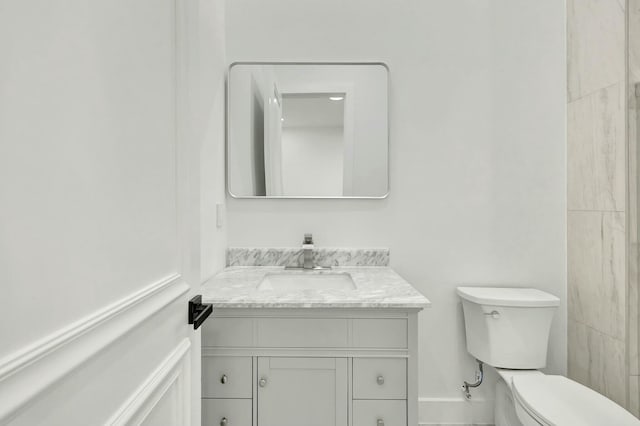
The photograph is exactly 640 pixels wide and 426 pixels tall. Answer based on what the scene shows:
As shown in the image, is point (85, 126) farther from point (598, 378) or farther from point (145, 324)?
point (598, 378)

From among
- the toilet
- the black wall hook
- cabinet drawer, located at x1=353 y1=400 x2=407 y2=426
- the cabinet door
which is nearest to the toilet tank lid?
the toilet

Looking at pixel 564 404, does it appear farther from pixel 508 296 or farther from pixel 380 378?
pixel 380 378

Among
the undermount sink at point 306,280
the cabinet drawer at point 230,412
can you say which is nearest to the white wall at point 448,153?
the undermount sink at point 306,280

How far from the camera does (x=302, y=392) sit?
1287 millimetres

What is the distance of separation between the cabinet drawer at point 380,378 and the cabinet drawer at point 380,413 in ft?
0.08

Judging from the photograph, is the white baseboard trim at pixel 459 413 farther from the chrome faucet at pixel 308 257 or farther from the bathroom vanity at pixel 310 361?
the chrome faucet at pixel 308 257

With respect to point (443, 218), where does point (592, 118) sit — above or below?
above

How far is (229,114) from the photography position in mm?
1914

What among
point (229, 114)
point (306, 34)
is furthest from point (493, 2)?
point (229, 114)

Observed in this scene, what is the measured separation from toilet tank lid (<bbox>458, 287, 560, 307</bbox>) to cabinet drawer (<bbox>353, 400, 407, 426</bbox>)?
716mm

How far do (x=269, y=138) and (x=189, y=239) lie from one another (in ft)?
3.92

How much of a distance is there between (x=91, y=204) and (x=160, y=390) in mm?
374

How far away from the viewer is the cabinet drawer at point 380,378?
1.28 m

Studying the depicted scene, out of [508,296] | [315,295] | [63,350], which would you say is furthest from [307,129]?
[63,350]
